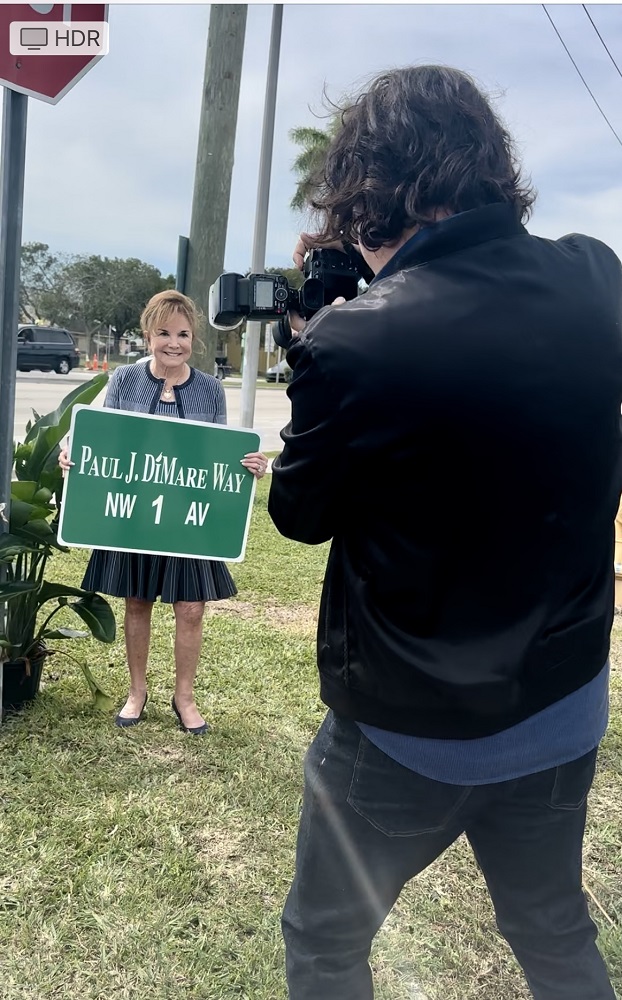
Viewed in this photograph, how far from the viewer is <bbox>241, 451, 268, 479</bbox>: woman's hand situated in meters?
2.69

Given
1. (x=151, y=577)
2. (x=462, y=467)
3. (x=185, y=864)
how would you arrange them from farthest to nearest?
(x=151, y=577)
(x=185, y=864)
(x=462, y=467)

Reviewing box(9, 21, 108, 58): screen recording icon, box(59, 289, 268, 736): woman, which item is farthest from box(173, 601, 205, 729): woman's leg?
box(9, 21, 108, 58): screen recording icon

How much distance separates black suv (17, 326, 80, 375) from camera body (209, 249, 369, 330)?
28.6 meters

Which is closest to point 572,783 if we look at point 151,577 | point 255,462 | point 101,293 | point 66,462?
point 255,462

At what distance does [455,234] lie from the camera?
1.04 metres

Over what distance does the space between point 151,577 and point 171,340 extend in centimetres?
94

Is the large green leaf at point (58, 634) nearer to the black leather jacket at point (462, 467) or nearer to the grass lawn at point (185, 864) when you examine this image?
the grass lawn at point (185, 864)

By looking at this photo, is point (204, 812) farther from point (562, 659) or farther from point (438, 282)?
point (438, 282)

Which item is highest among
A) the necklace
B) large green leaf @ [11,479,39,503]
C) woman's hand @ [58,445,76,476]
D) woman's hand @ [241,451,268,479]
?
the necklace

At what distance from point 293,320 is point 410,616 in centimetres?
80

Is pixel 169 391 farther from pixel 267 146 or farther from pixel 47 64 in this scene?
pixel 267 146

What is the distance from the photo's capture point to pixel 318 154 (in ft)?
4.31

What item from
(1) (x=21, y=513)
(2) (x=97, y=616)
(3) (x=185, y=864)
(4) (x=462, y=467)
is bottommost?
(3) (x=185, y=864)

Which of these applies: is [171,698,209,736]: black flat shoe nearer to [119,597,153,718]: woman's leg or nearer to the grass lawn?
the grass lawn
